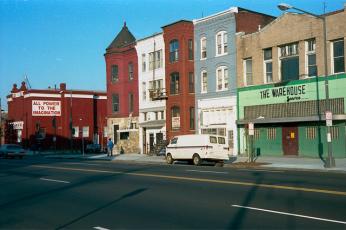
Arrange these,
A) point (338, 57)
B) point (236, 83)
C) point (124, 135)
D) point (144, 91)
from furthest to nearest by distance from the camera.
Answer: point (124, 135), point (144, 91), point (236, 83), point (338, 57)

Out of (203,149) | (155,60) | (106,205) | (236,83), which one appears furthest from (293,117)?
(106,205)

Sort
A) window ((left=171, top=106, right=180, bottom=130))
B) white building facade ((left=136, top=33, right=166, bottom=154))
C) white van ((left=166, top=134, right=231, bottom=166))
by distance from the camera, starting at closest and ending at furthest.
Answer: white van ((left=166, top=134, right=231, bottom=166)) → window ((left=171, top=106, right=180, bottom=130)) → white building facade ((left=136, top=33, right=166, bottom=154))

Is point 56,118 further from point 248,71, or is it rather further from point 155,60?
point 248,71

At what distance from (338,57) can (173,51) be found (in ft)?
58.7

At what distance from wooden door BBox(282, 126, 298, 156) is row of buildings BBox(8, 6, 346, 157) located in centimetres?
7

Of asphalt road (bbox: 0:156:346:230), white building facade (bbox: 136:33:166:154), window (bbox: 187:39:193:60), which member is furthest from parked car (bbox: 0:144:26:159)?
asphalt road (bbox: 0:156:346:230)

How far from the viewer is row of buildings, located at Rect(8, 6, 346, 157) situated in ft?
109

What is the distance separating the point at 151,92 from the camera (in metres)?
48.3

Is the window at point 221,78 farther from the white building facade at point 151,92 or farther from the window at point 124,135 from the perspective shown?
the window at point 124,135

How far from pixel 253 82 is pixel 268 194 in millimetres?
25704

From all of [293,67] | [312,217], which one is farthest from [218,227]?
[293,67]

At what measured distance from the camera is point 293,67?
3531 centimetres

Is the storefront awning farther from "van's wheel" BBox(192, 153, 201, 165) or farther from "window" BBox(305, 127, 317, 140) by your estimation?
"van's wheel" BBox(192, 153, 201, 165)

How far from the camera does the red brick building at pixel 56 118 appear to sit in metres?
71.4
